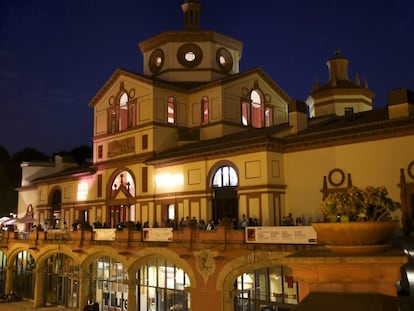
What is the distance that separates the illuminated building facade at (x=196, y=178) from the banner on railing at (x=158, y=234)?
0.13 metres

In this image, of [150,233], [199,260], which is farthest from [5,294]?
[199,260]

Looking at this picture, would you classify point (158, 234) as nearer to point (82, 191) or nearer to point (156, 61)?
point (82, 191)

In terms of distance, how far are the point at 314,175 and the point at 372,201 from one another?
20.6 metres

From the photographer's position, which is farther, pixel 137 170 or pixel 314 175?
pixel 137 170

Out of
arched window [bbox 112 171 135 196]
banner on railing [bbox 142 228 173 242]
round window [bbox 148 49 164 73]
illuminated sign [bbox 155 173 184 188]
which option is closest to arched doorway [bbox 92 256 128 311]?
banner on railing [bbox 142 228 173 242]

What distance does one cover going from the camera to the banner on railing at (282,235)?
21.2m

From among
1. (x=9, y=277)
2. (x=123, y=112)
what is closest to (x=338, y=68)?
(x=123, y=112)

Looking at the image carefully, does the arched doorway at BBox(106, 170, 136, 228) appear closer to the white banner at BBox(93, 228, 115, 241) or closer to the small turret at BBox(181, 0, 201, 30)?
the white banner at BBox(93, 228, 115, 241)

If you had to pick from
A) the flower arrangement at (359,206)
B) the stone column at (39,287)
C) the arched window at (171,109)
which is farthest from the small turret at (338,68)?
the flower arrangement at (359,206)

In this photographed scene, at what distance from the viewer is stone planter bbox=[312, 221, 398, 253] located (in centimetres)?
659

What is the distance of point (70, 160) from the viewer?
56094 mm

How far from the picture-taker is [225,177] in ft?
101

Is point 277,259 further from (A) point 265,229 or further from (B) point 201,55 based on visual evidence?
(B) point 201,55

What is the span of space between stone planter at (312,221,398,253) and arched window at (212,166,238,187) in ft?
76.5
